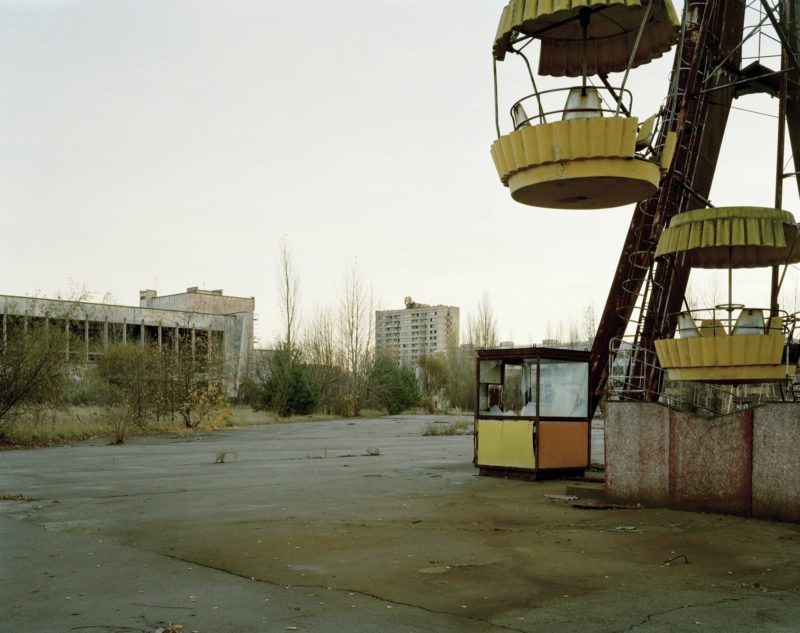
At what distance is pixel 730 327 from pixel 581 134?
379 centimetres

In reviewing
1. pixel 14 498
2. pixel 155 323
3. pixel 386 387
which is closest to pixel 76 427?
pixel 14 498

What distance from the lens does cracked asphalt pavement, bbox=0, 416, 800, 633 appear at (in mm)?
6156

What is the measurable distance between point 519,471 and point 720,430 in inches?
220

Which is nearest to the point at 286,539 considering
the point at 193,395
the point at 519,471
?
the point at 519,471

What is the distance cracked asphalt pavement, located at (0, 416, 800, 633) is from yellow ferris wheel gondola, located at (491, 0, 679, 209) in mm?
3565

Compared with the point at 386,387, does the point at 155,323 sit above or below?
above

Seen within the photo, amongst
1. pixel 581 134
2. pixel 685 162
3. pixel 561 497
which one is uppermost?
pixel 685 162

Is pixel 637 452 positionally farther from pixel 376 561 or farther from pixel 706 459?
pixel 376 561

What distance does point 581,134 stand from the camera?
299 inches

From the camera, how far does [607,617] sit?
20.1 feet

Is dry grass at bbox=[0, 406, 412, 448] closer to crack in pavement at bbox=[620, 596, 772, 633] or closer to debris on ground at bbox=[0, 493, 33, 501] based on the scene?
debris on ground at bbox=[0, 493, 33, 501]

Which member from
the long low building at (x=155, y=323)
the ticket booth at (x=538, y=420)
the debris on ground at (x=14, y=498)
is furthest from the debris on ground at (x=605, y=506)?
the long low building at (x=155, y=323)

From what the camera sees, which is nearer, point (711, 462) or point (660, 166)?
point (660, 166)

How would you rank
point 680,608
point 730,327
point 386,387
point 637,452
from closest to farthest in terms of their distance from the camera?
point 680,608 → point 730,327 → point 637,452 → point 386,387
